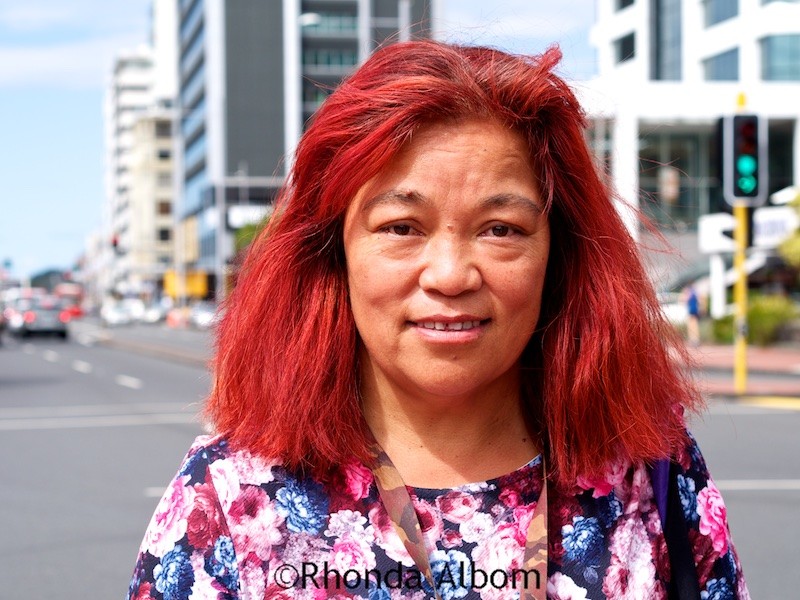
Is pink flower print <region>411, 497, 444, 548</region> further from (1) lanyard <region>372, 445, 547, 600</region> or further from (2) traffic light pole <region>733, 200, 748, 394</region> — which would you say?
(2) traffic light pole <region>733, 200, 748, 394</region>

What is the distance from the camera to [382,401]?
6.16ft

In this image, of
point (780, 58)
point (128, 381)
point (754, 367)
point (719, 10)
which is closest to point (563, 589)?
point (128, 381)

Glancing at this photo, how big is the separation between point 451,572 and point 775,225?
36055 millimetres

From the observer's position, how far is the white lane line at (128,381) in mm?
20109

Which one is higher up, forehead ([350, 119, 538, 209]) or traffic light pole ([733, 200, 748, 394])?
forehead ([350, 119, 538, 209])

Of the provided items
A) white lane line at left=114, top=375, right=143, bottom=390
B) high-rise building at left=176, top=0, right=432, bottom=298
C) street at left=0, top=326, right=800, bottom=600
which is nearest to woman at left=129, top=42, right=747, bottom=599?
street at left=0, top=326, right=800, bottom=600

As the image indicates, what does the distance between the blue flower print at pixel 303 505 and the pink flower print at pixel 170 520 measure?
129 millimetres

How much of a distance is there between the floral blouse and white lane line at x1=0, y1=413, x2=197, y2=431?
1212 centimetres

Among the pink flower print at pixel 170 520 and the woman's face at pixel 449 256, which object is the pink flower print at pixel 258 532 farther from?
the woman's face at pixel 449 256

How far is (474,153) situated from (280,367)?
446 mm

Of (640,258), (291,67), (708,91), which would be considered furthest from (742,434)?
(291,67)

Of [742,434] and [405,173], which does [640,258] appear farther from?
[742,434]

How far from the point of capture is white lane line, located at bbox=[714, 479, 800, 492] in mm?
9102

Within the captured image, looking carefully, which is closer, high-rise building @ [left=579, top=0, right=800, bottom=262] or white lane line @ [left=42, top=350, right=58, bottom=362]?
white lane line @ [left=42, top=350, right=58, bottom=362]
